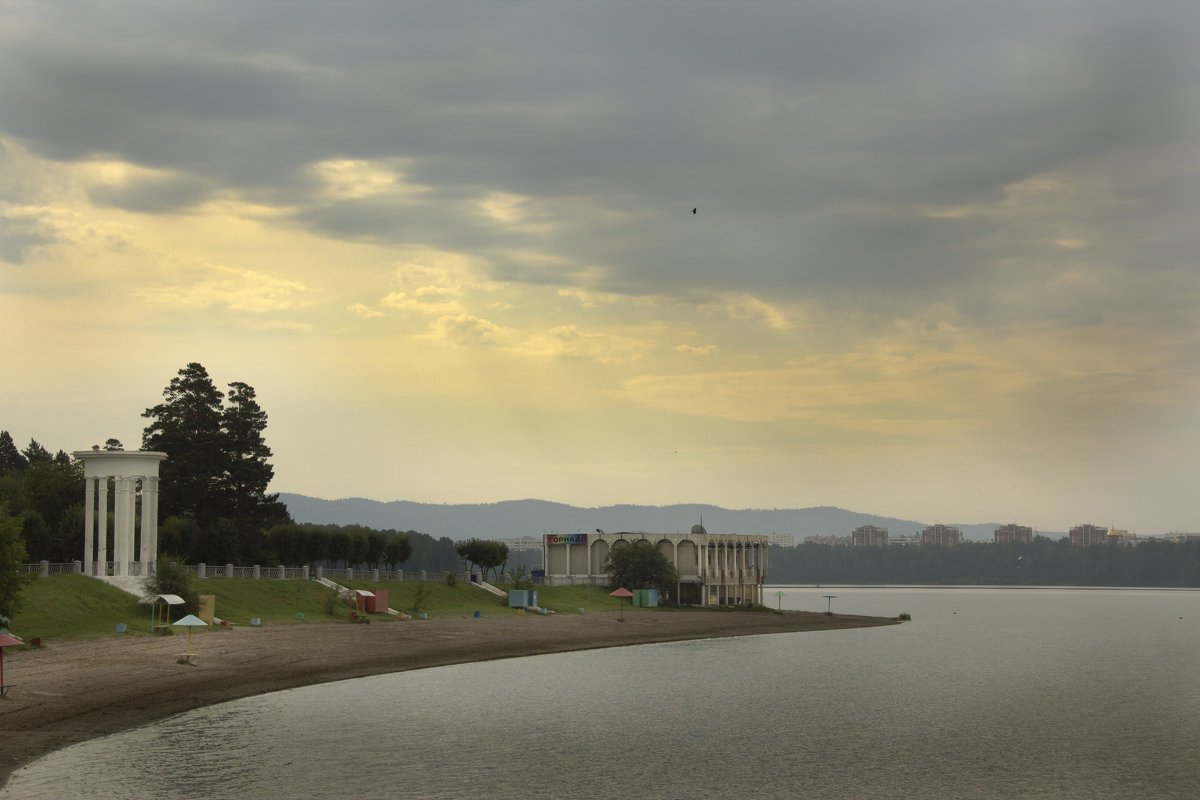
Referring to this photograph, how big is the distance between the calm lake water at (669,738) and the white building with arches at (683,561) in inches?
2241

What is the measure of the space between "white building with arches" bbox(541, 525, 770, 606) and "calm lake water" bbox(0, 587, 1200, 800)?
56.9m

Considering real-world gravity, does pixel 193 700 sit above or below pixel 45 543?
below

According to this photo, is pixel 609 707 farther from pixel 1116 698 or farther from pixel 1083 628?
pixel 1083 628

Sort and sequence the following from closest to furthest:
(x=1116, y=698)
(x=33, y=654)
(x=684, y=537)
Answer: (x=33, y=654) < (x=1116, y=698) < (x=684, y=537)

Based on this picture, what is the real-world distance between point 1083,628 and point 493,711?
127270 millimetres

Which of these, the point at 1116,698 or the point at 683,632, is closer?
the point at 1116,698

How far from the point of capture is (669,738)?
55.7 m

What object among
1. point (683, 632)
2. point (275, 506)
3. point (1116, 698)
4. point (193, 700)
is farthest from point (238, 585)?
point (1116, 698)

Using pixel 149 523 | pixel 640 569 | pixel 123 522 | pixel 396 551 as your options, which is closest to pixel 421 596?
pixel 149 523

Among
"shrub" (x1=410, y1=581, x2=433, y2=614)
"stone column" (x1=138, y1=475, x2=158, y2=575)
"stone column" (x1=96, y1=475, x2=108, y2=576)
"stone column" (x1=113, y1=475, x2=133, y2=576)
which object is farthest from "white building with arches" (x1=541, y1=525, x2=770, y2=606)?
"stone column" (x1=96, y1=475, x2=108, y2=576)

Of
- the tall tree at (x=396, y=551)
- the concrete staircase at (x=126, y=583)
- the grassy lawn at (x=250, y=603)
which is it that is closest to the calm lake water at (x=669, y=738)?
the grassy lawn at (x=250, y=603)

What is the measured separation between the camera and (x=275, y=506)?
119375mm

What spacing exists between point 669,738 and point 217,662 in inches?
1078

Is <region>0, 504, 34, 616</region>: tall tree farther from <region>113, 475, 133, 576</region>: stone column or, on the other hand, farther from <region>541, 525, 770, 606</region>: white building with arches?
<region>541, 525, 770, 606</region>: white building with arches
